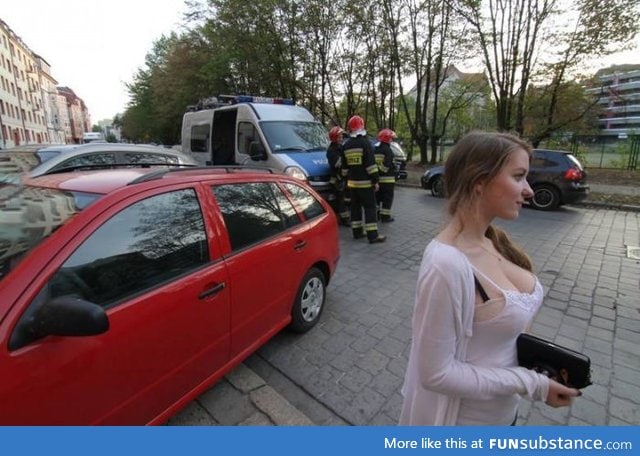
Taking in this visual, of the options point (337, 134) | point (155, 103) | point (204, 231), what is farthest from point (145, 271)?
point (155, 103)

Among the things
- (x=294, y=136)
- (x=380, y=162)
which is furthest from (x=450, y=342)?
(x=294, y=136)

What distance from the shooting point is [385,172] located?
7305mm

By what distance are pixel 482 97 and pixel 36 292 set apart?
73.1ft

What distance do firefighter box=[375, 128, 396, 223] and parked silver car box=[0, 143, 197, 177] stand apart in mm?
3627

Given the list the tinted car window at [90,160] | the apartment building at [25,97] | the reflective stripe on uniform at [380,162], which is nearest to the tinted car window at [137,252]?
the tinted car window at [90,160]

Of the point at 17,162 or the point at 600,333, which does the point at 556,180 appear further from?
the point at 17,162

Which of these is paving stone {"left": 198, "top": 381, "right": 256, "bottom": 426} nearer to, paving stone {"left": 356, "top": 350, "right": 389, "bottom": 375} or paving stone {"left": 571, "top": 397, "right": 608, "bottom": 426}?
paving stone {"left": 356, "top": 350, "right": 389, "bottom": 375}

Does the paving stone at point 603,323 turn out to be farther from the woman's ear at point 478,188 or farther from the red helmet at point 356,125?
the red helmet at point 356,125

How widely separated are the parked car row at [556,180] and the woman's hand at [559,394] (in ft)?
29.2

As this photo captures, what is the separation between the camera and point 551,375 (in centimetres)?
126

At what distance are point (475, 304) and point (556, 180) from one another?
382 inches

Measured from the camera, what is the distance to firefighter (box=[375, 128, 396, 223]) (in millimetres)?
7102

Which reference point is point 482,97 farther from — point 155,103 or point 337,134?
point 155,103

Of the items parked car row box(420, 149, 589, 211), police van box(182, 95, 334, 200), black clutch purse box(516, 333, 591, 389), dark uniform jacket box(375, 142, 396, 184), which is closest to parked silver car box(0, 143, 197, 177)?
police van box(182, 95, 334, 200)
